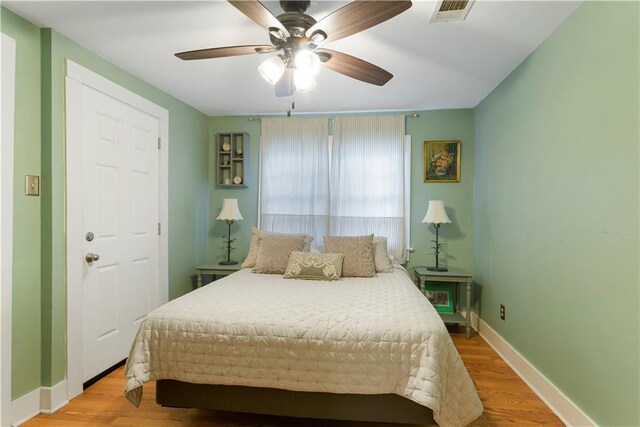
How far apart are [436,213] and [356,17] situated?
7.61 feet

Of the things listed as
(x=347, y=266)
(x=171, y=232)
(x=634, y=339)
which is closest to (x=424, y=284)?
(x=347, y=266)

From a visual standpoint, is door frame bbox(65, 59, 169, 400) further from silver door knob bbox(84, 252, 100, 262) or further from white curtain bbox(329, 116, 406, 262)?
white curtain bbox(329, 116, 406, 262)

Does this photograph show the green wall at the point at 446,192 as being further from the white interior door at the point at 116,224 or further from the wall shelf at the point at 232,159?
the white interior door at the point at 116,224

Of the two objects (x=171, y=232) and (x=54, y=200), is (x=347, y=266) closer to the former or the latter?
(x=171, y=232)

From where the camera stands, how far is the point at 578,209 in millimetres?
1875

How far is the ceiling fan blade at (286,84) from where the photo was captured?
2.22 meters

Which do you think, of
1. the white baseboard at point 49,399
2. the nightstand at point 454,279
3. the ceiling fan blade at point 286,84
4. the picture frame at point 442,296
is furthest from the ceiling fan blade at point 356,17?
the picture frame at point 442,296

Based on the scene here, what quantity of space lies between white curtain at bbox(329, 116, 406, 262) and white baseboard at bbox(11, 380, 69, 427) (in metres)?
2.62

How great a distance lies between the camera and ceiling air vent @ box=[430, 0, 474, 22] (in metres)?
1.78

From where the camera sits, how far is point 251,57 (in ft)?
8.18

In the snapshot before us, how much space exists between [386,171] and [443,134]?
754mm

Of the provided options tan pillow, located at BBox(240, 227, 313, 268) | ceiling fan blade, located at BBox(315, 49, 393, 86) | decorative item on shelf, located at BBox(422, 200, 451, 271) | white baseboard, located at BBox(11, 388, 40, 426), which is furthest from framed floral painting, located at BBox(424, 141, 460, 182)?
white baseboard, located at BBox(11, 388, 40, 426)

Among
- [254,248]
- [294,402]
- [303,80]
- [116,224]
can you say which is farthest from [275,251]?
[303,80]

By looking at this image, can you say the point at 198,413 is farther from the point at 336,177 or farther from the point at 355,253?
the point at 336,177
